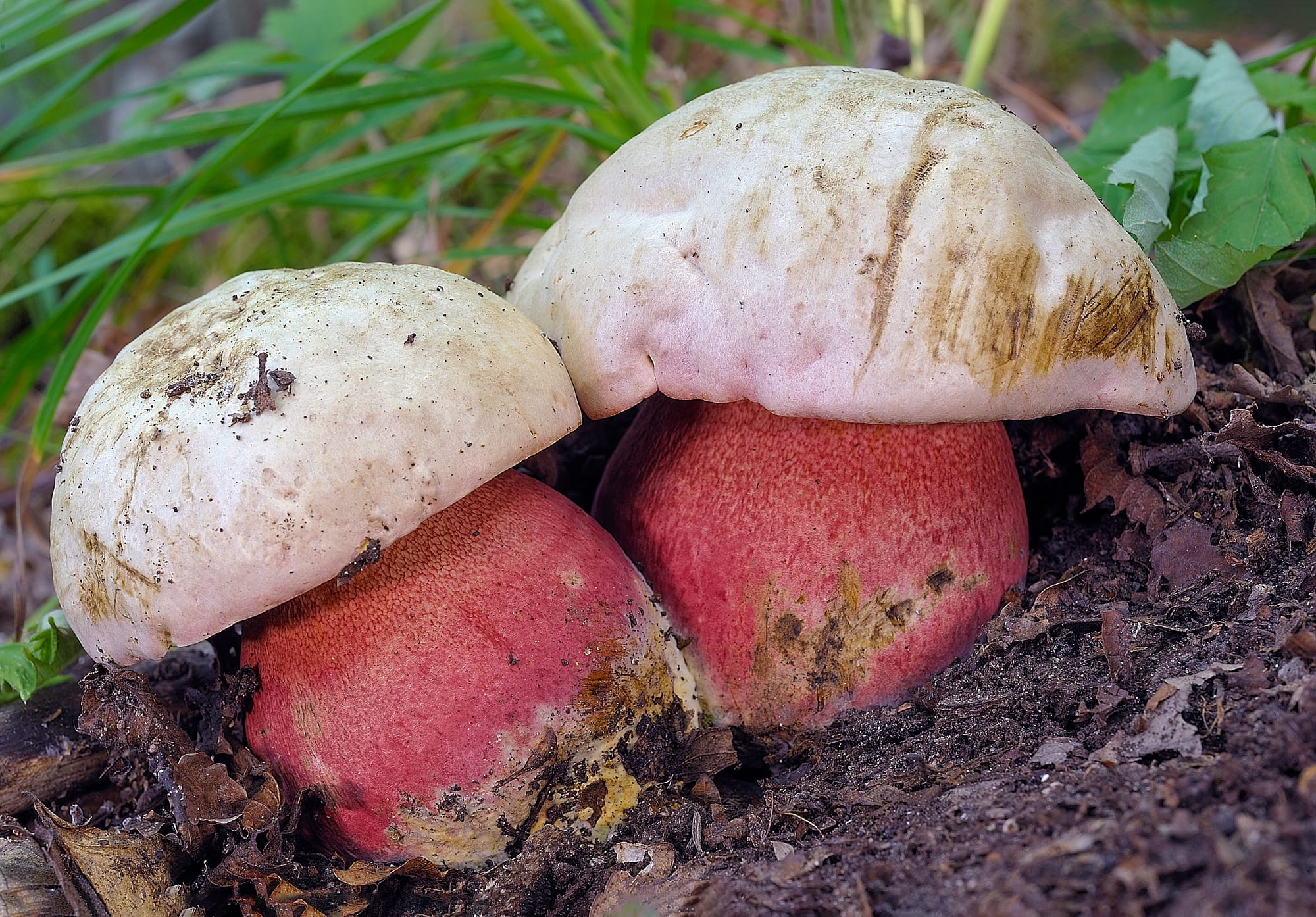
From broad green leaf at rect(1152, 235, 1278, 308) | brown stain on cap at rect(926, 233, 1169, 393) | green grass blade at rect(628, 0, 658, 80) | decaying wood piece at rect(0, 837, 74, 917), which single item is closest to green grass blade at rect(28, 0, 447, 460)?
green grass blade at rect(628, 0, 658, 80)

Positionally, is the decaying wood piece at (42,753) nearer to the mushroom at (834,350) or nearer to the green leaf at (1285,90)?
the mushroom at (834,350)

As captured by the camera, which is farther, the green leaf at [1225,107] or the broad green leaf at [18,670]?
the green leaf at [1225,107]

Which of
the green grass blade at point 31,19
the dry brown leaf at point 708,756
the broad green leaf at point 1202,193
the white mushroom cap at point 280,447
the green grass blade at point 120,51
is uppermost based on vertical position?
the green grass blade at point 31,19

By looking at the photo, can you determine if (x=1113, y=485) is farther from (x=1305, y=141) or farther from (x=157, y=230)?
(x=157, y=230)

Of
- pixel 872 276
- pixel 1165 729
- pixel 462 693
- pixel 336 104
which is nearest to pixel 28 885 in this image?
pixel 462 693

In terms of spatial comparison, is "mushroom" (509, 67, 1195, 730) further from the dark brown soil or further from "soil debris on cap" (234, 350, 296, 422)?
"soil debris on cap" (234, 350, 296, 422)

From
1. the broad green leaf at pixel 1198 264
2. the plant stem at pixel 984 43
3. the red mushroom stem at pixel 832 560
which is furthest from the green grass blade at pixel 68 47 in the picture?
the broad green leaf at pixel 1198 264

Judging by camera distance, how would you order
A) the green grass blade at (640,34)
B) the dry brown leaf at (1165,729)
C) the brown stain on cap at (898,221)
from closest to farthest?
the dry brown leaf at (1165,729)
the brown stain on cap at (898,221)
the green grass blade at (640,34)
